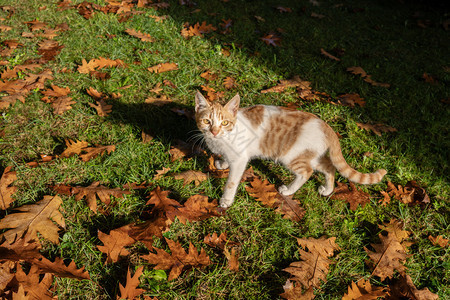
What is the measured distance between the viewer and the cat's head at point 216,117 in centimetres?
249

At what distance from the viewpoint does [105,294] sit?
189 cm

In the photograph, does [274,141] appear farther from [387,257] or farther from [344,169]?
[387,257]

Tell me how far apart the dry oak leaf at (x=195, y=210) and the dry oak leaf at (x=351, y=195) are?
1346 millimetres

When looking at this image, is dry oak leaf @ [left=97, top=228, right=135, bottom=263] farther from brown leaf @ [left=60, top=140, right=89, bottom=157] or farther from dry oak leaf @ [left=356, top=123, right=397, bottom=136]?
dry oak leaf @ [left=356, top=123, right=397, bottom=136]

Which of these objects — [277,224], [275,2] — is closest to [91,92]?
[277,224]

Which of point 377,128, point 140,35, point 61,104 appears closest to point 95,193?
point 61,104

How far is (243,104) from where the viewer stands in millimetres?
3686

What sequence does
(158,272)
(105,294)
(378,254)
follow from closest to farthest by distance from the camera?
(105,294) < (158,272) < (378,254)

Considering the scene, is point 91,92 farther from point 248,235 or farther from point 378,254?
point 378,254

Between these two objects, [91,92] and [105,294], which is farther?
[91,92]

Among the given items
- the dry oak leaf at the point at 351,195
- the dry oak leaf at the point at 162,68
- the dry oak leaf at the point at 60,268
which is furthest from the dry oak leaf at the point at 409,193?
the dry oak leaf at the point at 162,68

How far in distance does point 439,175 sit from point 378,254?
5.31 ft

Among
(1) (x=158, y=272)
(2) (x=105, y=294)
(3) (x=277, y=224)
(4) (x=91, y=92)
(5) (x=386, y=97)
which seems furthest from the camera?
(5) (x=386, y=97)

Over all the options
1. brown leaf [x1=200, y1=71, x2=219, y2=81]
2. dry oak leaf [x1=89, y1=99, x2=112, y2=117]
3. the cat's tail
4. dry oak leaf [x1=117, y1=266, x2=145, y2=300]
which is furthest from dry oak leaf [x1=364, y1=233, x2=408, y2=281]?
dry oak leaf [x1=89, y1=99, x2=112, y2=117]
